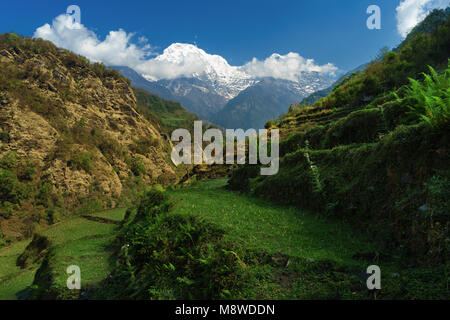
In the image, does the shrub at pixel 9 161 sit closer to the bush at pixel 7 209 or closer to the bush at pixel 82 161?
the bush at pixel 7 209

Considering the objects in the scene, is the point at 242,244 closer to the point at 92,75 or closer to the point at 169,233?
the point at 169,233

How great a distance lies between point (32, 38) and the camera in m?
81.6

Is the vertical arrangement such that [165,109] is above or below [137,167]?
above

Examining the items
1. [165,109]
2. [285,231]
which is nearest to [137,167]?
[285,231]

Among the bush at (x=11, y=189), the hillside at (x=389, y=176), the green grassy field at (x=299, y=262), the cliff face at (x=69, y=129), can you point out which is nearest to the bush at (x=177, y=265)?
the green grassy field at (x=299, y=262)

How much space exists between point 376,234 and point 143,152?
85.0m

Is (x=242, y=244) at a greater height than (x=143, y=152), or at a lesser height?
lesser

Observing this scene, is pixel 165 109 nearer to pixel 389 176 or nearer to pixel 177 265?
pixel 177 265

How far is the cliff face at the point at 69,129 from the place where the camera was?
51562mm

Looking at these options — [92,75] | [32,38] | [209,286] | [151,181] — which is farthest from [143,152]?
[209,286]

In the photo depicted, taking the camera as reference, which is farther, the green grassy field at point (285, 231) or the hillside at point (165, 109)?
the hillside at point (165, 109)

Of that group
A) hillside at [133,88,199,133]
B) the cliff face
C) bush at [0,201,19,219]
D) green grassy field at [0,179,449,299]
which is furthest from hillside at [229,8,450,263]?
hillside at [133,88,199,133]

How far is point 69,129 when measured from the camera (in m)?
63.8

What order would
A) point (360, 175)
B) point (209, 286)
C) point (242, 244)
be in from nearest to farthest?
point (209, 286), point (242, 244), point (360, 175)
